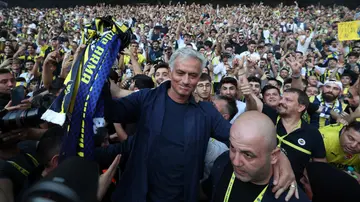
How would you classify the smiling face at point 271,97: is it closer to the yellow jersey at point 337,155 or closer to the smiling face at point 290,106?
the smiling face at point 290,106

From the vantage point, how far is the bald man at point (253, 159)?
5.57ft

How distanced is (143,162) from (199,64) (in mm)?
823

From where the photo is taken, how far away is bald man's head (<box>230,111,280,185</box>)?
169 cm

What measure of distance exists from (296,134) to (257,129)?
1944 mm

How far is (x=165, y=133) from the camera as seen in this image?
219 centimetres

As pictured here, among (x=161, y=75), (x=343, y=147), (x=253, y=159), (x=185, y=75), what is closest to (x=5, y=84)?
(x=161, y=75)

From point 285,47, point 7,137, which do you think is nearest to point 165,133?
point 7,137

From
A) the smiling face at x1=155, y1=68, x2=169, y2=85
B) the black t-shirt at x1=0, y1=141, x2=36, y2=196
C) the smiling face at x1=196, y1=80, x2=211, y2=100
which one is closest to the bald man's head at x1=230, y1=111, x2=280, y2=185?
the black t-shirt at x1=0, y1=141, x2=36, y2=196

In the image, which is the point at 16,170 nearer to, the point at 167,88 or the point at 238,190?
the point at 167,88

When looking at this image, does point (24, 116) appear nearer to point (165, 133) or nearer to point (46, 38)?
point (165, 133)

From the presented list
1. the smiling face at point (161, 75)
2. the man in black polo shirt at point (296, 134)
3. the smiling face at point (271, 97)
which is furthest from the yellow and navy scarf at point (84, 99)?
the smiling face at point (271, 97)

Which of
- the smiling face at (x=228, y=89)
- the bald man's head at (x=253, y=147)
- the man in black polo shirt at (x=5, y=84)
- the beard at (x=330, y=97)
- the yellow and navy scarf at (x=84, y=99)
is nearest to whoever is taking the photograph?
the bald man's head at (x=253, y=147)

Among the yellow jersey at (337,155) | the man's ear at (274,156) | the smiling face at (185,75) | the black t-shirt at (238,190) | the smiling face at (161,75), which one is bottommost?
the yellow jersey at (337,155)

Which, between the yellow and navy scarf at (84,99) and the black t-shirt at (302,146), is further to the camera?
the black t-shirt at (302,146)
